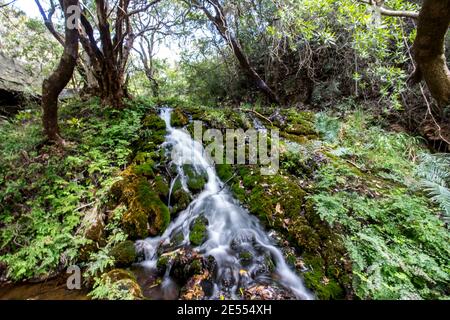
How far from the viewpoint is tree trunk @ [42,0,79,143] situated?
12.9 feet

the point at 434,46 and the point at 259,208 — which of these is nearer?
the point at 434,46

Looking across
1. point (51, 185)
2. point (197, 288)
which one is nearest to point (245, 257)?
point (197, 288)

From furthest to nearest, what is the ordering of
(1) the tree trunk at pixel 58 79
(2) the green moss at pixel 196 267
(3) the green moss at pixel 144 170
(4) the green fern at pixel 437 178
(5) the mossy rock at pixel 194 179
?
(5) the mossy rock at pixel 194 179
(3) the green moss at pixel 144 170
(1) the tree trunk at pixel 58 79
(4) the green fern at pixel 437 178
(2) the green moss at pixel 196 267

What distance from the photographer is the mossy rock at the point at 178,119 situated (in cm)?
619

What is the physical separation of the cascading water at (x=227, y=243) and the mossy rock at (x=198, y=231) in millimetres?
68

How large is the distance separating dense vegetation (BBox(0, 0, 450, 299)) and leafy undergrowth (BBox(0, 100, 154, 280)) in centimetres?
2

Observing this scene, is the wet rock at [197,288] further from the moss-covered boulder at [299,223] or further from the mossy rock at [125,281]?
the moss-covered boulder at [299,223]

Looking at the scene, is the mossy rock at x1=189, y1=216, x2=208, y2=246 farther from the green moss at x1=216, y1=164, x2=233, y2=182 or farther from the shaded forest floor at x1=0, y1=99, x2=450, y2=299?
the green moss at x1=216, y1=164, x2=233, y2=182

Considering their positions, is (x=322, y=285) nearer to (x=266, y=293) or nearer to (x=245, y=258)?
(x=266, y=293)

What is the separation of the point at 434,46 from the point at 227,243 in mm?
4466

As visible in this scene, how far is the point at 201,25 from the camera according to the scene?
323 inches

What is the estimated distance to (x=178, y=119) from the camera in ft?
20.7

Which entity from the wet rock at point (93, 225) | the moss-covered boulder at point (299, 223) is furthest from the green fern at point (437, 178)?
the wet rock at point (93, 225)
